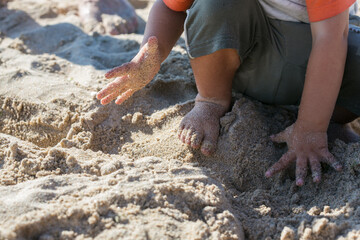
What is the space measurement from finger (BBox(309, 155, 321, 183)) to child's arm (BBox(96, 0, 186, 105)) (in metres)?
0.69

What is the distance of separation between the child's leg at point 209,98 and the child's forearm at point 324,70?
13.3 inches

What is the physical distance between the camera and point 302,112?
1.47 metres

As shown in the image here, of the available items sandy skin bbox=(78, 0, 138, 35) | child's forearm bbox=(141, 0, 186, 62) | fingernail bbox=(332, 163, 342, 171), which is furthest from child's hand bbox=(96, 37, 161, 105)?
sandy skin bbox=(78, 0, 138, 35)

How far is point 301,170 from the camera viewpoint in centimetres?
143

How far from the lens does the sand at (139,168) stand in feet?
3.49

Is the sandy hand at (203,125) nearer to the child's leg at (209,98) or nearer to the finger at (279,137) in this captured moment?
the child's leg at (209,98)

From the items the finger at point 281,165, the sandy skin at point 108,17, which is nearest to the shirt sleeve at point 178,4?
the finger at point 281,165

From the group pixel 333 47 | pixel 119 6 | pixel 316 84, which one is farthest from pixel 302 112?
pixel 119 6

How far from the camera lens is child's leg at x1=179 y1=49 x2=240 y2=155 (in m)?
1.61

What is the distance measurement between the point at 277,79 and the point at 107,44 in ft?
4.45

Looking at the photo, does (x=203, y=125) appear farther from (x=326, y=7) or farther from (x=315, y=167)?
(x=326, y=7)

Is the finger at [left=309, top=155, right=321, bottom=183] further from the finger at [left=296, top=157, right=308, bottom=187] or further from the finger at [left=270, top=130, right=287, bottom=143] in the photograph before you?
the finger at [left=270, top=130, right=287, bottom=143]

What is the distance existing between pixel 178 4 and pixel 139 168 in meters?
0.80

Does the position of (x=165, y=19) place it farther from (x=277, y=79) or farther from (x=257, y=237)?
(x=257, y=237)
